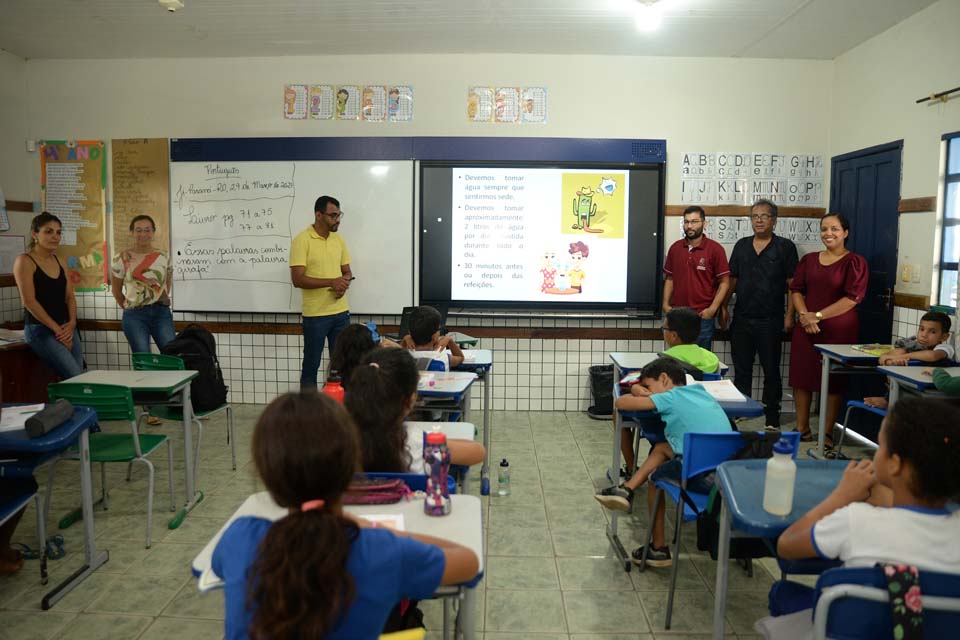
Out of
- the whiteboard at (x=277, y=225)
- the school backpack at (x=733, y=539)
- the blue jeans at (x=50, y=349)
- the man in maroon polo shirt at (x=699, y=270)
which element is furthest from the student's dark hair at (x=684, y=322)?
the blue jeans at (x=50, y=349)

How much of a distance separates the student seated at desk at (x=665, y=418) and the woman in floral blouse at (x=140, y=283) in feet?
11.7

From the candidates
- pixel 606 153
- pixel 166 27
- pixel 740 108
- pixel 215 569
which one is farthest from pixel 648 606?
pixel 166 27

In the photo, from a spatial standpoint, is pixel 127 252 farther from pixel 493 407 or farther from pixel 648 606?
pixel 648 606

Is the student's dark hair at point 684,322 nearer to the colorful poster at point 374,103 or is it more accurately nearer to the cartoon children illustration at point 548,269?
the cartoon children illustration at point 548,269

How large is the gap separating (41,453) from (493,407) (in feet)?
11.9

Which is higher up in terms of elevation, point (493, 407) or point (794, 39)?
point (794, 39)

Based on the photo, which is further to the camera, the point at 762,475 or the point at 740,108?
the point at 740,108

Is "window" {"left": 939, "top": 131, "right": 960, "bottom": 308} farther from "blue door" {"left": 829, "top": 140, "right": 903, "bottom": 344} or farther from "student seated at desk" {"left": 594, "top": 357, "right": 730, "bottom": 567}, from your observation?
"student seated at desk" {"left": 594, "top": 357, "right": 730, "bottom": 567}

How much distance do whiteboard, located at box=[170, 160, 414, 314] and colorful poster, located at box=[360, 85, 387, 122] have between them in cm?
37

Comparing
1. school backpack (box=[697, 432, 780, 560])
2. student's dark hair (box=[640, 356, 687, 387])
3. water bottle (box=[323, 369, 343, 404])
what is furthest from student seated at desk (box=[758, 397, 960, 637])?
water bottle (box=[323, 369, 343, 404])

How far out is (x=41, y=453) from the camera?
95.7 inches

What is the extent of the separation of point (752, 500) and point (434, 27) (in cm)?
394

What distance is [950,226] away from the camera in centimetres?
408

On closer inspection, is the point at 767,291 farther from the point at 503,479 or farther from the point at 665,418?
the point at 665,418
